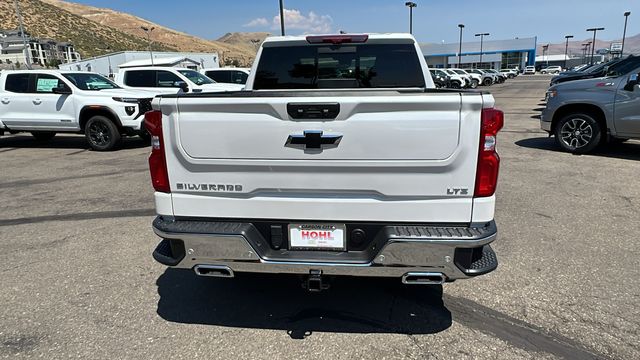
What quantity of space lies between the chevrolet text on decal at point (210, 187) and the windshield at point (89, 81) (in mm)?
9552

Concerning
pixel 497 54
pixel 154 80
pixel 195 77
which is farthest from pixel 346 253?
pixel 497 54

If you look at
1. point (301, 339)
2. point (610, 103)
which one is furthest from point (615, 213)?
point (301, 339)

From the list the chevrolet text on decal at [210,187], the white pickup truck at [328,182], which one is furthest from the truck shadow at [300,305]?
the chevrolet text on decal at [210,187]

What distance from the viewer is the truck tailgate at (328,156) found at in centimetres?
243

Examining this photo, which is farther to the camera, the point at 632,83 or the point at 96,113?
the point at 96,113

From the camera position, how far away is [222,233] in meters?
2.64

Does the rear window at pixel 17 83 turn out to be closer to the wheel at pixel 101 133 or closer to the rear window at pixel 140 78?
the wheel at pixel 101 133

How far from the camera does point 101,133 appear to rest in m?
10.4

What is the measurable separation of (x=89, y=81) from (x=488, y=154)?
1114 cm

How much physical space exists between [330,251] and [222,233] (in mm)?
670

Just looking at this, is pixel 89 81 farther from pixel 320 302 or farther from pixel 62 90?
pixel 320 302

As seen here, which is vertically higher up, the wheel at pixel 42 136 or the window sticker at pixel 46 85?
Result: the window sticker at pixel 46 85

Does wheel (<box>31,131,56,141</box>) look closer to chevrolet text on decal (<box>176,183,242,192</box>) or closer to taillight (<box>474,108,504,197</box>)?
chevrolet text on decal (<box>176,183,242,192</box>)

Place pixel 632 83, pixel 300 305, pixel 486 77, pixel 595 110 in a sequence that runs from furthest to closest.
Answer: pixel 486 77
pixel 595 110
pixel 632 83
pixel 300 305
